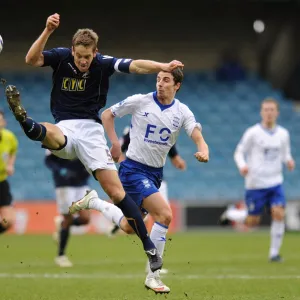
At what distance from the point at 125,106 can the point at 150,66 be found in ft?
4.83

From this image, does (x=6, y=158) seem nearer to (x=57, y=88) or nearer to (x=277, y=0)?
(x=57, y=88)

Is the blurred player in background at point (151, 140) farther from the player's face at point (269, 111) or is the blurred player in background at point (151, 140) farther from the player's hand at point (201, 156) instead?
the player's face at point (269, 111)

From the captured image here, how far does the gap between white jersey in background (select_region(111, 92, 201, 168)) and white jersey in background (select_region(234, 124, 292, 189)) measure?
13.7 feet

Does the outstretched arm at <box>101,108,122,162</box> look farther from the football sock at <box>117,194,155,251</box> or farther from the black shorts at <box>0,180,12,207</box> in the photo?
the black shorts at <box>0,180,12,207</box>

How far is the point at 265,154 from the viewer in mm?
13531

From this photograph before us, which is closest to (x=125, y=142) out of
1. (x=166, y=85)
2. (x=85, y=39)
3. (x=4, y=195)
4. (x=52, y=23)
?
(x=166, y=85)

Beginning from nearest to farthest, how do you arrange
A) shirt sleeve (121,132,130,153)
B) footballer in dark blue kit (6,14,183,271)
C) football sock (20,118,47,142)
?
football sock (20,118,47,142), footballer in dark blue kit (6,14,183,271), shirt sleeve (121,132,130,153)

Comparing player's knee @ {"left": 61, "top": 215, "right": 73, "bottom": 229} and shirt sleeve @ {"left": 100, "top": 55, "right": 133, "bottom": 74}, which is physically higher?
shirt sleeve @ {"left": 100, "top": 55, "right": 133, "bottom": 74}

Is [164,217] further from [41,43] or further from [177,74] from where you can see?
[41,43]

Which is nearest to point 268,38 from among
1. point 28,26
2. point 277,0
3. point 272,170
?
point 277,0

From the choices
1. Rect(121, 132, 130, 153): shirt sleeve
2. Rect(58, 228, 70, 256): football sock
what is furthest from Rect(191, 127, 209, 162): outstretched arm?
Rect(58, 228, 70, 256): football sock

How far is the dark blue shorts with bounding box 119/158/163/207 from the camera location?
9.13 m

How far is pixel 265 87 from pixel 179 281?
17722 millimetres

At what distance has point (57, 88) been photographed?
8.58m
